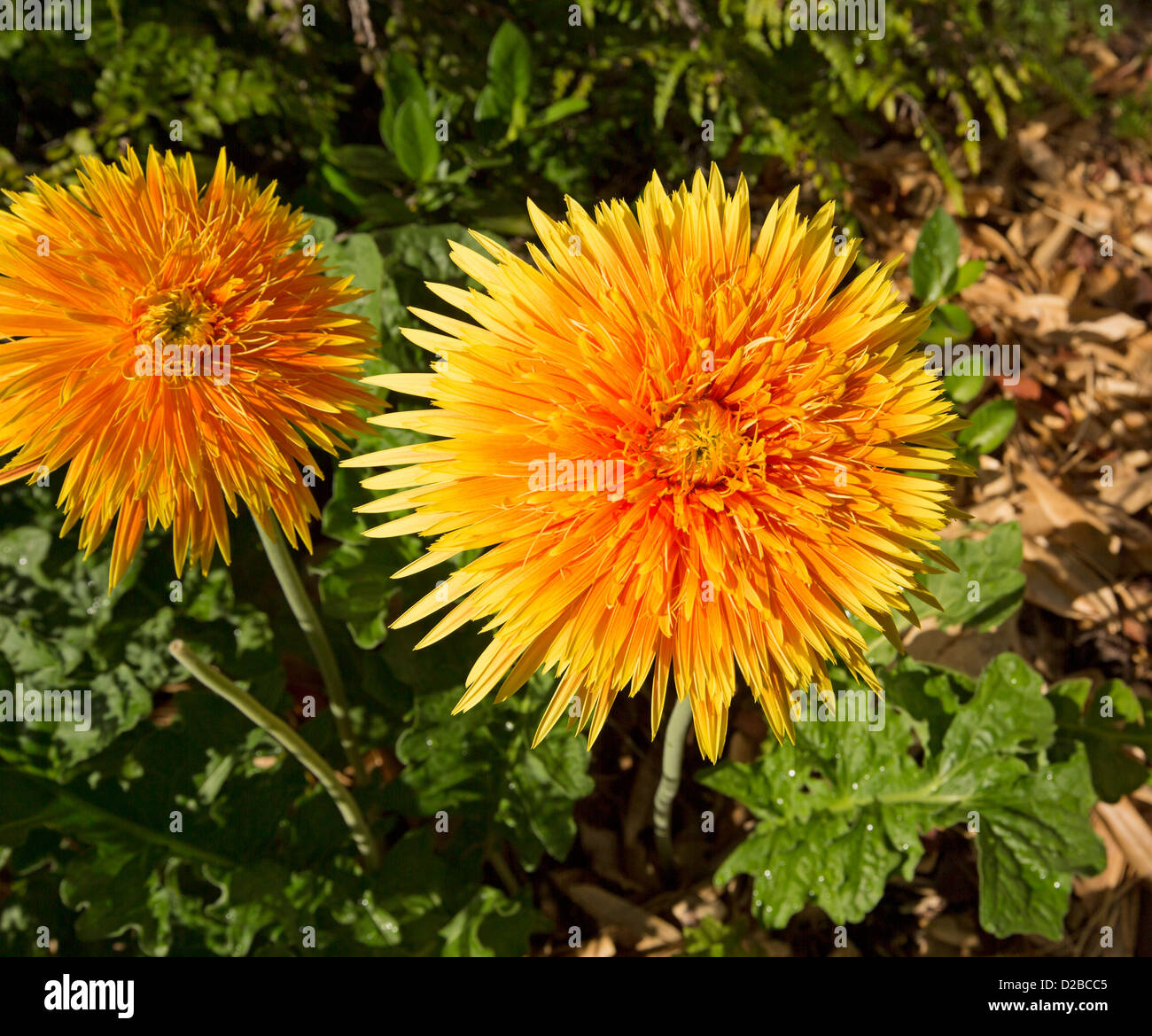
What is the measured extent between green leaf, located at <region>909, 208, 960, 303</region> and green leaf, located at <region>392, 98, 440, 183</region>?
1734 millimetres

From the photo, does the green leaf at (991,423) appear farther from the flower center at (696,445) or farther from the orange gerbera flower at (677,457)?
the flower center at (696,445)

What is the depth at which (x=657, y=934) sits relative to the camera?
3078 millimetres

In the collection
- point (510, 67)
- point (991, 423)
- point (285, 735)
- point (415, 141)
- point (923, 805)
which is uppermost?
point (510, 67)

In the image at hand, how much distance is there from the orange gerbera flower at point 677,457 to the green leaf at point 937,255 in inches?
57.6

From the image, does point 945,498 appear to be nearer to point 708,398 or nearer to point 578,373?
point 708,398

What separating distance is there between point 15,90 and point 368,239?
1947 mm

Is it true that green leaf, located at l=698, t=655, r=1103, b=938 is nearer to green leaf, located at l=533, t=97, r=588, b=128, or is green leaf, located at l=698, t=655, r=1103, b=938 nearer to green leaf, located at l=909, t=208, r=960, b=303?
green leaf, located at l=909, t=208, r=960, b=303

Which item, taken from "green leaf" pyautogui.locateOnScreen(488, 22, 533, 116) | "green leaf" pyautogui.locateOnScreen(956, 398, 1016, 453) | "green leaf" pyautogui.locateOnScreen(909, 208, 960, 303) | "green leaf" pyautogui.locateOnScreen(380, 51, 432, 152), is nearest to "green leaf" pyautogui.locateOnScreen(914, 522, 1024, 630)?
"green leaf" pyautogui.locateOnScreen(956, 398, 1016, 453)

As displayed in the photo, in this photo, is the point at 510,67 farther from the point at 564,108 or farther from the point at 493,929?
the point at 493,929

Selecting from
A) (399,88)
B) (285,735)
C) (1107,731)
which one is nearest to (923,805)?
(1107,731)

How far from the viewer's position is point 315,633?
2.43 meters

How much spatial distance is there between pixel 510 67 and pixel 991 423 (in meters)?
2.07

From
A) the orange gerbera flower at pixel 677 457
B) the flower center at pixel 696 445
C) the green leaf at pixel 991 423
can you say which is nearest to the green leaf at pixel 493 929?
the orange gerbera flower at pixel 677 457
